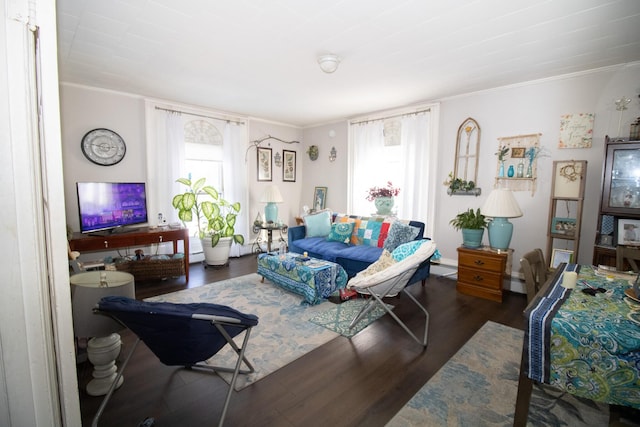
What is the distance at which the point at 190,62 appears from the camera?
301cm

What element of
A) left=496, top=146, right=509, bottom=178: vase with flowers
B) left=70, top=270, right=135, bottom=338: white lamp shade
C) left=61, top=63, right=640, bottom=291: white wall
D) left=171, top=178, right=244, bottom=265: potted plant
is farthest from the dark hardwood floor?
left=171, top=178, right=244, bottom=265: potted plant

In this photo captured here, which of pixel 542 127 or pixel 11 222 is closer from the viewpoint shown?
pixel 11 222

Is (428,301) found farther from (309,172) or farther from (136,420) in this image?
(309,172)

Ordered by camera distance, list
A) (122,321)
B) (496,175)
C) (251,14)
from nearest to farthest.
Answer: (122,321)
(251,14)
(496,175)

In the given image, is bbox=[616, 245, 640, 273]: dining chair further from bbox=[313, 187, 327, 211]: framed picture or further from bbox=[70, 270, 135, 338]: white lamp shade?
bbox=[313, 187, 327, 211]: framed picture

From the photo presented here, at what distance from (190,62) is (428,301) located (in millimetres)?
3637

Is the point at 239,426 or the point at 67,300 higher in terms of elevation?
the point at 67,300

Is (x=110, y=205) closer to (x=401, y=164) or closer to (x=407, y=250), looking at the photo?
(x=407, y=250)

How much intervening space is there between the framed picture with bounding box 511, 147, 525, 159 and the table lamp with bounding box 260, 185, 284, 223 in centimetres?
350

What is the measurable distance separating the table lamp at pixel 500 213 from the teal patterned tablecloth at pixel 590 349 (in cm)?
194

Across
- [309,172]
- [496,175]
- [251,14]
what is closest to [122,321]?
[251,14]

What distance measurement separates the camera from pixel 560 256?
3174 millimetres

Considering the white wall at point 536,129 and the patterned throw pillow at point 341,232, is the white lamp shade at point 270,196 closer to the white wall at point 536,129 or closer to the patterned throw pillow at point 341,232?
the patterned throw pillow at point 341,232

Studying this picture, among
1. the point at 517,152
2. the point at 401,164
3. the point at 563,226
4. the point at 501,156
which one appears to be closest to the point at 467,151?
the point at 501,156
